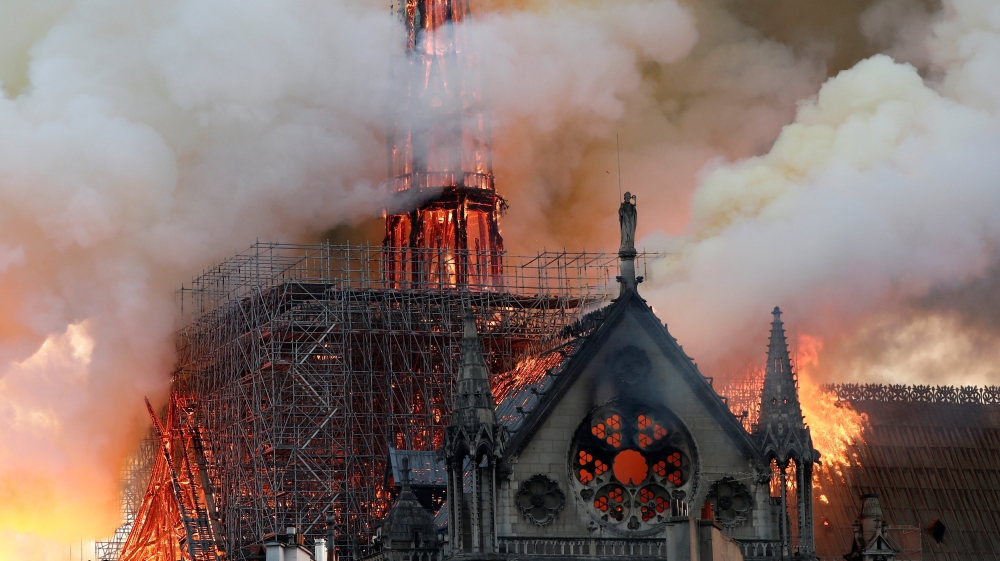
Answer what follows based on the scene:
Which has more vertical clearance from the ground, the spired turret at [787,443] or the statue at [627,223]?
the statue at [627,223]

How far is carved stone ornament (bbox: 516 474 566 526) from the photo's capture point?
230 feet

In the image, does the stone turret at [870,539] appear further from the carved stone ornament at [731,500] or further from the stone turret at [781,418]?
the stone turret at [781,418]

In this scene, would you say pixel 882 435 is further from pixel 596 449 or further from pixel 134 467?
pixel 596 449

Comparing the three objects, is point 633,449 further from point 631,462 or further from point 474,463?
point 474,463

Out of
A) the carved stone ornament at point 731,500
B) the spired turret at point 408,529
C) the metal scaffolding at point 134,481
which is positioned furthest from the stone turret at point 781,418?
the metal scaffolding at point 134,481

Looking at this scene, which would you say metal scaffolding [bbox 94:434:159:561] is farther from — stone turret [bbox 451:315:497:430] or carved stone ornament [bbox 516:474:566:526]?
carved stone ornament [bbox 516:474:566:526]

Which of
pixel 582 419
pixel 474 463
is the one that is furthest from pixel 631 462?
pixel 474 463

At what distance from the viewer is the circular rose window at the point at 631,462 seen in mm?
71375

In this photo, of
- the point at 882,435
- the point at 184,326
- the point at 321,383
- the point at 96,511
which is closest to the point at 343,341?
the point at 321,383

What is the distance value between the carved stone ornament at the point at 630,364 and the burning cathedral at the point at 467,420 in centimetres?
8

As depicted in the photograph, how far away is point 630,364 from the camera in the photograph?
7206cm

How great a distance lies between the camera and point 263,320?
102m

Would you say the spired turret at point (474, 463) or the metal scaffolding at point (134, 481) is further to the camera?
the metal scaffolding at point (134, 481)

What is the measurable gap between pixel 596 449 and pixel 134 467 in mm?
53117
